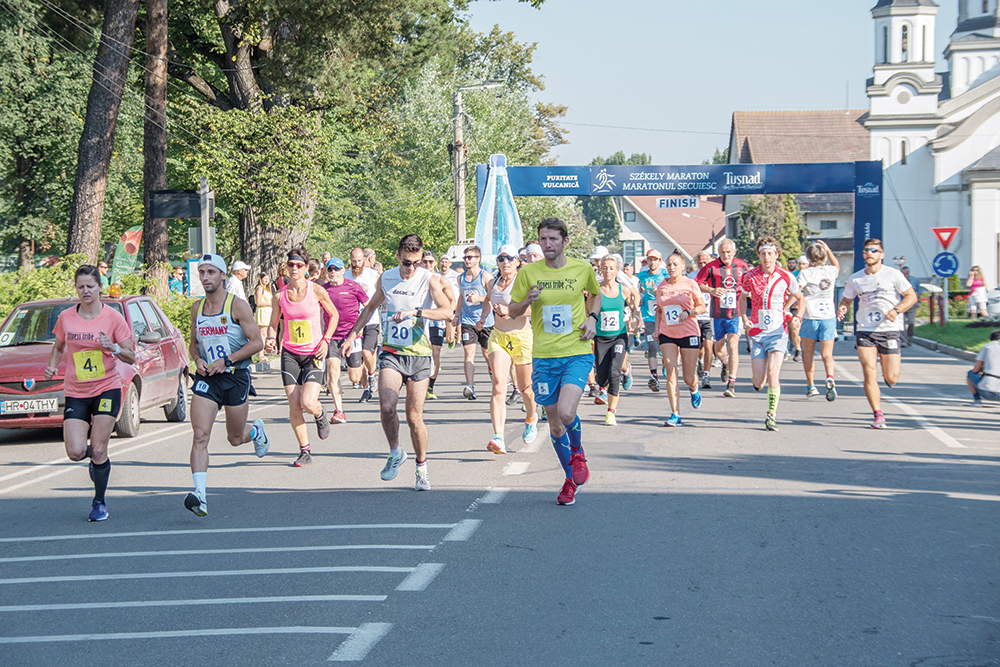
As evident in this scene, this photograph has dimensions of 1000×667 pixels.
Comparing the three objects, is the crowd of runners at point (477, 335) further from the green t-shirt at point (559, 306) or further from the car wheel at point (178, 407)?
the car wheel at point (178, 407)

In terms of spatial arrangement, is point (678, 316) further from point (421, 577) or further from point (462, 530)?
point (421, 577)

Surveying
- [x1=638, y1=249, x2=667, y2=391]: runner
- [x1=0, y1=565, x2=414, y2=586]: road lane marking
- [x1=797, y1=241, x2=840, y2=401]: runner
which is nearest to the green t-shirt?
[x1=0, y1=565, x2=414, y2=586]: road lane marking

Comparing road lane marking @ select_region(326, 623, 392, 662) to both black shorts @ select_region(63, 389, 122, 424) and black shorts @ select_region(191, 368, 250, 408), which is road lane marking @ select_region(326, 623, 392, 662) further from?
black shorts @ select_region(63, 389, 122, 424)

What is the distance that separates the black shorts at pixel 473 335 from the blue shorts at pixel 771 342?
155 inches

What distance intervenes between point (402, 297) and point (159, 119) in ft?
51.0

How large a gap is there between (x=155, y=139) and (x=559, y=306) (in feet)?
56.1

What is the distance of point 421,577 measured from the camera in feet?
19.8

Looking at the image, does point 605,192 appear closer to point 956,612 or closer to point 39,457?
point 39,457

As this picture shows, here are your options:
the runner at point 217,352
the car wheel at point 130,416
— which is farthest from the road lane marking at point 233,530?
A: the car wheel at point 130,416

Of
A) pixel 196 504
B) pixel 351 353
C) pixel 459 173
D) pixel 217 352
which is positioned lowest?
pixel 196 504

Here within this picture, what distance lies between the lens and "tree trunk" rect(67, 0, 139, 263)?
68.6 feet

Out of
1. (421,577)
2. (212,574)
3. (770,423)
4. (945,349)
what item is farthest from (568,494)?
(945,349)

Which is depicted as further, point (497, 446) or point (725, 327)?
point (725, 327)

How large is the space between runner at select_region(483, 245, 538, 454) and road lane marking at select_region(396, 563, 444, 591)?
4041 millimetres
